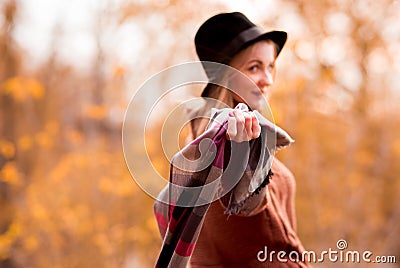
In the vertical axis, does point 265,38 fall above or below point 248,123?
above

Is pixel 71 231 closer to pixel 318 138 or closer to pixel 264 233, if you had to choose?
pixel 318 138

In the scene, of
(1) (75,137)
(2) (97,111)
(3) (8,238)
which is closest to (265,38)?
(2) (97,111)

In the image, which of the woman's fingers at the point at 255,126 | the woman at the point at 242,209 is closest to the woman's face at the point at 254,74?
the woman at the point at 242,209

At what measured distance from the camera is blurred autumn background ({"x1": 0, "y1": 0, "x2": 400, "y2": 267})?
3191mm

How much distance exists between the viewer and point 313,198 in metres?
3.64

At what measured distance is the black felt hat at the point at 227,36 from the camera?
122 centimetres

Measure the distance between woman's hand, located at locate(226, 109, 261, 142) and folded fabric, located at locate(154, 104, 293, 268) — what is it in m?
0.03

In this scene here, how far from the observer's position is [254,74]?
1.22 meters

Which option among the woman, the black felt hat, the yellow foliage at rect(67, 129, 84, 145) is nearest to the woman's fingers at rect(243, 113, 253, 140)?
the woman

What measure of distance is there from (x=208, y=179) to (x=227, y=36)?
403 millimetres

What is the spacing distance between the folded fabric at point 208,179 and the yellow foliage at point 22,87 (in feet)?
9.27

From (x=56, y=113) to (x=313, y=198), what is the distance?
77.2 inches

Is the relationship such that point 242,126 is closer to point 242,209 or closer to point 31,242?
point 242,209

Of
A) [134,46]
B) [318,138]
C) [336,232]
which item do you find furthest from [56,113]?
[336,232]
